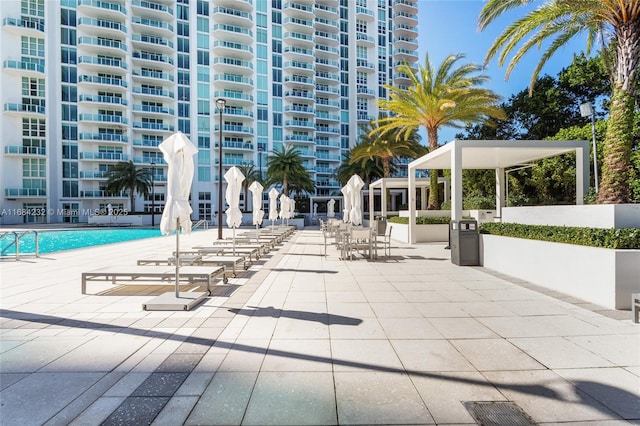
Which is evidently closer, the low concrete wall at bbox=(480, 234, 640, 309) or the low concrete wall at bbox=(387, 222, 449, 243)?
the low concrete wall at bbox=(480, 234, 640, 309)

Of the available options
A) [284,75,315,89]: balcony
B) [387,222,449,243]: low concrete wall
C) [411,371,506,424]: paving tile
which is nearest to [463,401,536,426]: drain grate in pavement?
[411,371,506,424]: paving tile

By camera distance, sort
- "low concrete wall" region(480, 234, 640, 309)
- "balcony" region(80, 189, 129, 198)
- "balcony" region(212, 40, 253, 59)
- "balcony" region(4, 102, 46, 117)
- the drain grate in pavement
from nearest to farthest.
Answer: the drain grate in pavement < "low concrete wall" region(480, 234, 640, 309) < "balcony" region(4, 102, 46, 117) < "balcony" region(80, 189, 129, 198) < "balcony" region(212, 40, 253, 59)

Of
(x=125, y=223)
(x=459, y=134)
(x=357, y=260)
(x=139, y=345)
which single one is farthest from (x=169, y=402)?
(x=125, y=223)

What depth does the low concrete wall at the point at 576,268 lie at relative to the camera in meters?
5.43

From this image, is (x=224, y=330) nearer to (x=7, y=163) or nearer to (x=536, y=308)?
(x=536, y=308)

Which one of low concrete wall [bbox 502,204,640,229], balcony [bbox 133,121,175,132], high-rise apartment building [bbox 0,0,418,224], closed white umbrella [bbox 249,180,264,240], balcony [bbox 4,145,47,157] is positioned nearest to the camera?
low concrete wall [bbox 502,204,640,229]

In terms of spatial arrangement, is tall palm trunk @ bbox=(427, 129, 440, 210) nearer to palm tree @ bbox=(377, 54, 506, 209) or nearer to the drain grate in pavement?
palm tree @ bbox=(377, 54, 506, 209)

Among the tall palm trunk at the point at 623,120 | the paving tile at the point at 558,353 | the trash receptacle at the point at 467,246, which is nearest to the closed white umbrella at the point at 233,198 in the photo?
the trash receptacle at the point at 467,246

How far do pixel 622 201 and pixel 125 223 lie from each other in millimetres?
42802

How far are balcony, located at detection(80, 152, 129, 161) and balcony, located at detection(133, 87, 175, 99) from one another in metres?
9.16

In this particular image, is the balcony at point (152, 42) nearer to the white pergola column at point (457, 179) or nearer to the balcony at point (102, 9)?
the balcony at point (102, 9)

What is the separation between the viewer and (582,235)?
20.7ft

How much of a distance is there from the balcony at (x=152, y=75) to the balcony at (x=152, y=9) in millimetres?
8017

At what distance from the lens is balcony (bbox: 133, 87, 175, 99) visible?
163ft
